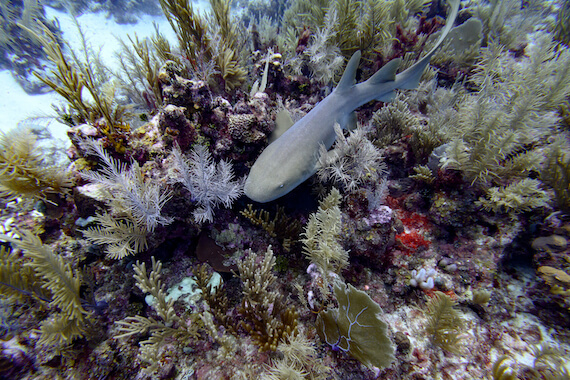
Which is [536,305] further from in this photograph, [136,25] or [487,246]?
[136,25]

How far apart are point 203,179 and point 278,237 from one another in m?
1.60

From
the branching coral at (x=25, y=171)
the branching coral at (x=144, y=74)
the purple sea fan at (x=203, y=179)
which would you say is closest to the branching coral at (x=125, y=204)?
the purple sea fan at (x=203, y=179)

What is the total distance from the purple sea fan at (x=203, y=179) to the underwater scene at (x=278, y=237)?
0.03 meters

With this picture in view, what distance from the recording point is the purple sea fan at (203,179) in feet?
9.68

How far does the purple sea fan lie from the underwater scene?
0.03 meters

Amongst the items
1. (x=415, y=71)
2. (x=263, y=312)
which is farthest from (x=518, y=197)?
(x=263, y=312)

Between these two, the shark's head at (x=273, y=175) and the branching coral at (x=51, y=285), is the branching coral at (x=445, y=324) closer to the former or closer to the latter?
the shark's head at (x=273, y=175)

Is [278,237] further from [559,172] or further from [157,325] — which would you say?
[559,172]

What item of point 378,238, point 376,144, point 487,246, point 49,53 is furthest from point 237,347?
point 49,53

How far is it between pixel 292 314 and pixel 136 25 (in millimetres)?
24782

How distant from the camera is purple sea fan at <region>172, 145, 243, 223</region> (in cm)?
295

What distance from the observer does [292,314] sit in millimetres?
2826

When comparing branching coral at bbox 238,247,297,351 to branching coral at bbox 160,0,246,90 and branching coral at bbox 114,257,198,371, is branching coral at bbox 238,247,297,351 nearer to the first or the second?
branching coral at bbox 114,257,198,371

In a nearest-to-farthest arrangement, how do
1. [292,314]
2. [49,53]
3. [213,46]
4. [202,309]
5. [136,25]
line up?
[292,314], [49,53], [202,309], [213,46], [136,25]
